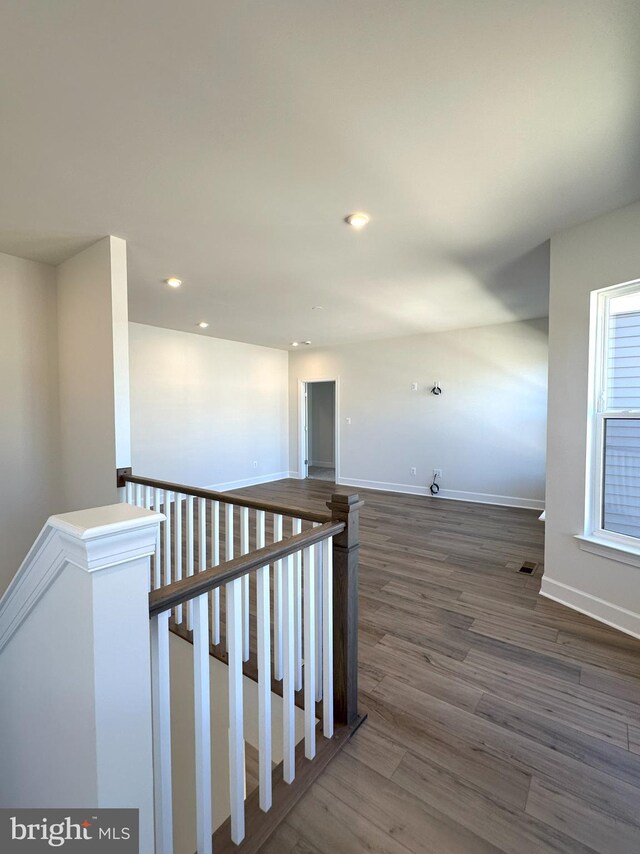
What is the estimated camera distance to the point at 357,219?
240 cm

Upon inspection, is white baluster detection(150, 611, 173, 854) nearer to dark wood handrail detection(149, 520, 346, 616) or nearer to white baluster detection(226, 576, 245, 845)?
dark wood handrail detection(149, 520, 346, 616)

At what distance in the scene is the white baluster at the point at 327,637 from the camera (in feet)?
→ 5.13

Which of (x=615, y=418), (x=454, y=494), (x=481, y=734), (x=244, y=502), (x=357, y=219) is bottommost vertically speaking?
(x=481, y=734)

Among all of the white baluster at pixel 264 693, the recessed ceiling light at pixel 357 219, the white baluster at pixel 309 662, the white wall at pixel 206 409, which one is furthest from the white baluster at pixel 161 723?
the white wall at pixel 206 409

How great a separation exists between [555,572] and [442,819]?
195 cm

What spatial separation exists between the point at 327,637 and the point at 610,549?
6.53ft

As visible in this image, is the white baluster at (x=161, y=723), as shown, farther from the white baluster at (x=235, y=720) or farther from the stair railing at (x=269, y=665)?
the white baluster at (x=235, y=720)

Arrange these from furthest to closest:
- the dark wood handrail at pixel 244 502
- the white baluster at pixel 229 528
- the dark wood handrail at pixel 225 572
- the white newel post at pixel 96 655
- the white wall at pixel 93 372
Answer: the white wall at pixel 93 372
the white baluster at pixel 229 528
the dark wood handrail at pixel 244 502
the dark wood handrail at pixel 225 572
the white newel post at pixel 96 655

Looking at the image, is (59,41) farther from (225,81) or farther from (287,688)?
(287,688)

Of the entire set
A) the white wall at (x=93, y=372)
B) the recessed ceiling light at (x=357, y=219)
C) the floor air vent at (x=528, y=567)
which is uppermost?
the recessed ceiling light at (x=357, y=219)

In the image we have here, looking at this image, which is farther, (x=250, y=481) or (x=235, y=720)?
(x=250, y=481)

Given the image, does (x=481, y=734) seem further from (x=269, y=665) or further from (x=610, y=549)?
(x=610, y=549)

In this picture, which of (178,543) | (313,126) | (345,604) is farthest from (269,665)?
(313,126)

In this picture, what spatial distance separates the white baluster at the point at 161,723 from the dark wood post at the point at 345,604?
0.80 metres
